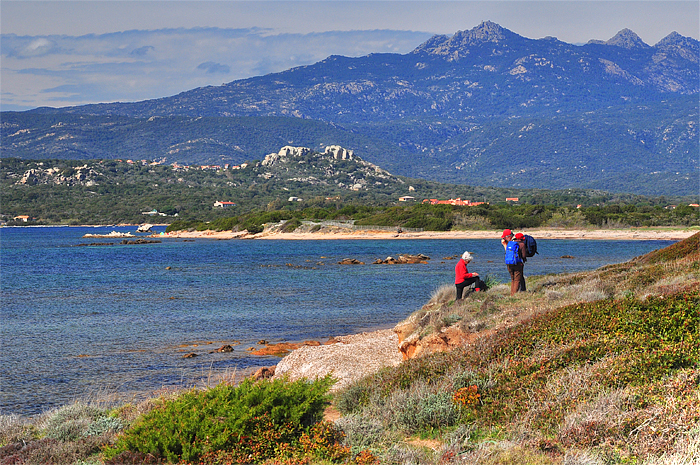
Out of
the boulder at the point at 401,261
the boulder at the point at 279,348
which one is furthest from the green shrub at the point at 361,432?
the boulder at the point at 401,261

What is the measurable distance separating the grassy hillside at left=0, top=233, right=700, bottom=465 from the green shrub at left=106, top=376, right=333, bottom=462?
1 cm

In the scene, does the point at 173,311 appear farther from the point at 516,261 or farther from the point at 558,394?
the point at 558,394

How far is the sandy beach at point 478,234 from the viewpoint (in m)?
74.7

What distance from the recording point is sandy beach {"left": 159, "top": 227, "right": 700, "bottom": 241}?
74688 mm

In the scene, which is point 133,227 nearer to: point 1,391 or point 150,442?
point 1,391

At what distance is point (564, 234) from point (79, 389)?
7471cm

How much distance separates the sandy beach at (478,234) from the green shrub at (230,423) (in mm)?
70609

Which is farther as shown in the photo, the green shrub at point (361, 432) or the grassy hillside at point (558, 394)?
the green shrub at point (361, 432)

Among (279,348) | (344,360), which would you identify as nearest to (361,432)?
(344,360)

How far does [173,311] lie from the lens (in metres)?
26.6

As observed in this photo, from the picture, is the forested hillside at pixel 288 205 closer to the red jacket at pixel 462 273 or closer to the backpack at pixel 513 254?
the backpack at pixel 513 254

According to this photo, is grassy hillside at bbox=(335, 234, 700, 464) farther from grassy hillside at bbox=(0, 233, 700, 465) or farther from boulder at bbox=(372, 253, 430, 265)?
boulder at bbox=(372, 253, 430, 265)

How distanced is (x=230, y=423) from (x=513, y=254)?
396 inches

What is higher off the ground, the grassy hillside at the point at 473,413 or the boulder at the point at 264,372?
the grassy hillside at the point at 473,413
